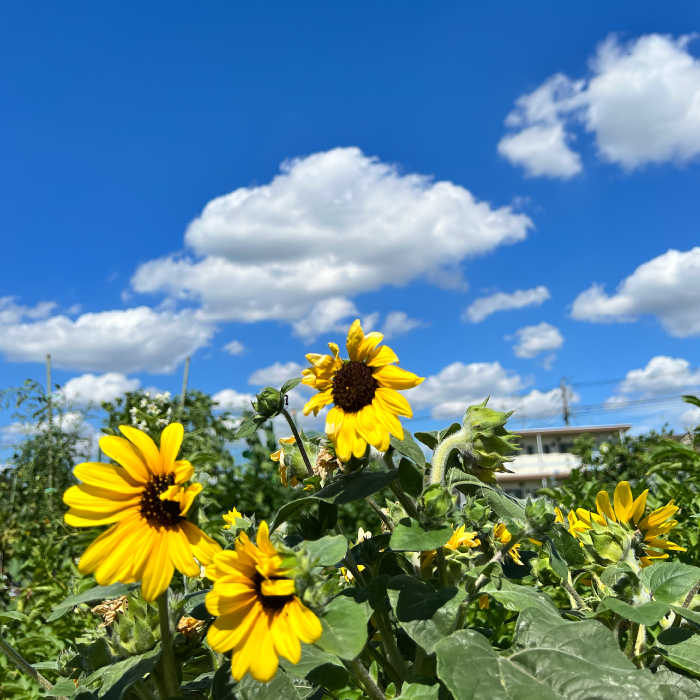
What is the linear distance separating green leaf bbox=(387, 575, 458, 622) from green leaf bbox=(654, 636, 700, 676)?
0.40 meters

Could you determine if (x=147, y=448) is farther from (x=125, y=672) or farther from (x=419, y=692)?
(x=419, y=692)

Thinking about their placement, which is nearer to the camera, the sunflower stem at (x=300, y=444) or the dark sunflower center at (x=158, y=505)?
the dark sunflower center at (x=158, y=505)

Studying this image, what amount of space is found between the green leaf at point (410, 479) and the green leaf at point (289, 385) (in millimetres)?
338

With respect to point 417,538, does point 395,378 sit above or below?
above

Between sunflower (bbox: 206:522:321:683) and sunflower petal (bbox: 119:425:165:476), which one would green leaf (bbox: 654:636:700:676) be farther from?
sunflower petal (bbox: 119:425:165:476)

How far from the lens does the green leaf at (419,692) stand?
860mm

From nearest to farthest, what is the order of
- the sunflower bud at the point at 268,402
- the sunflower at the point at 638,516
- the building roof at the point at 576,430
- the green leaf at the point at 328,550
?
the green leaf at the point at 328,550
the sunflower bud at the point at 268,402
the sunflower at the point at 638,516
the building roof at the point at 576,430

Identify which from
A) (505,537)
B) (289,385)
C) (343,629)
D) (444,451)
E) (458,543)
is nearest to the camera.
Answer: (343,629)

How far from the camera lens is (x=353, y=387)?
110cm

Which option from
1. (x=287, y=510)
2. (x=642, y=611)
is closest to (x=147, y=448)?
(x=287, y=510)

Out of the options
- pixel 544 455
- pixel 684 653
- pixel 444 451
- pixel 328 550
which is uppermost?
pixel 444 451

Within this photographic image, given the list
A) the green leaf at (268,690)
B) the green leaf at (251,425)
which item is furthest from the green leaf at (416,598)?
the green leaf at (251,425)

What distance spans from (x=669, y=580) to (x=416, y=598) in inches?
21.1

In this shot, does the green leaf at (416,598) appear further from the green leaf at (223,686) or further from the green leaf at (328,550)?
the green leaf at (223,686)
